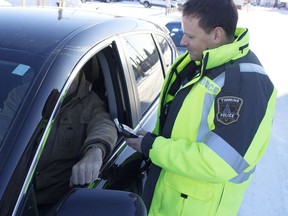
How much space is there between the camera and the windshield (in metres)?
1.46

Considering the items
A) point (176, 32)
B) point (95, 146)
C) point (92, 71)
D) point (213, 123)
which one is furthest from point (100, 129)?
point (176, 32)

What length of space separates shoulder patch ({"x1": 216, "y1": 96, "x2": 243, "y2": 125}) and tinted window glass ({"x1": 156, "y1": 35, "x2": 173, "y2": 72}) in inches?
59.7

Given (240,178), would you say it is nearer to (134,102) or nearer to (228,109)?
(228,109)

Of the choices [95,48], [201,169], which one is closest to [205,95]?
[201,169]

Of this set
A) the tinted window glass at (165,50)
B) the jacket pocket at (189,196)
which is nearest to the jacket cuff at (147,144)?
the jacket pocket at (189,196)

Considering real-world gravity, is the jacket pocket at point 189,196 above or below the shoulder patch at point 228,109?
below

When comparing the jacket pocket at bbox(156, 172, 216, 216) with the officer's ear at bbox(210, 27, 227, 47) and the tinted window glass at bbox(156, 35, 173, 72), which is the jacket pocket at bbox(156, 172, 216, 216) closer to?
the officer's ear at bbox(210, 27, 227, 47)

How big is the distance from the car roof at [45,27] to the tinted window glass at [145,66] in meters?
0.14

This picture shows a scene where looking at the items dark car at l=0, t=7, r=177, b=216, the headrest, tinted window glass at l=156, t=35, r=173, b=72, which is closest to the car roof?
dark car at l=0, t=7, r=177, b=216

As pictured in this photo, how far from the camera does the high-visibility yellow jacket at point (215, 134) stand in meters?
1.67

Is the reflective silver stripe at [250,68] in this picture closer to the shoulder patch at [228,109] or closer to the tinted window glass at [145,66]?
the shoulder patch at [228,109]

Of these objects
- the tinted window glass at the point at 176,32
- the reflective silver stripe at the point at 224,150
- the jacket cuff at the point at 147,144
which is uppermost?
the reflective silver stripe at the point at 224,150

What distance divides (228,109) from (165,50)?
5.70 feet

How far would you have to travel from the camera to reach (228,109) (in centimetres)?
165
